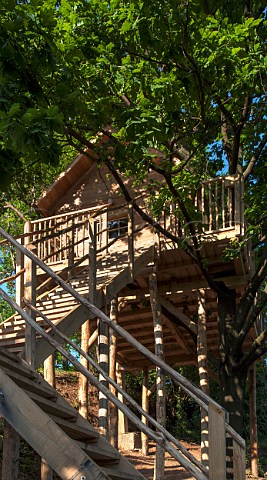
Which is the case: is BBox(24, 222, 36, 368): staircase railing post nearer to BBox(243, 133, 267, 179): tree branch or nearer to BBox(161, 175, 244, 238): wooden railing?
BBox(161, 175, 244, 238): wooden railing

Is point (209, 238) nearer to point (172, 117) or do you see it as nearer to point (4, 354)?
point (172, 117)

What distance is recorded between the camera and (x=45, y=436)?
20.0 ft

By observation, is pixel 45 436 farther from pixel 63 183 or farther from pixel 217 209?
pixel 63 183

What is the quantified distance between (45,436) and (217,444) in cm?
152

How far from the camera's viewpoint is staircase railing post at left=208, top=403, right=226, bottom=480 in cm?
603

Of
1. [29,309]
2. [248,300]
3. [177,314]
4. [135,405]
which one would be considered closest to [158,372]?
[177,314]

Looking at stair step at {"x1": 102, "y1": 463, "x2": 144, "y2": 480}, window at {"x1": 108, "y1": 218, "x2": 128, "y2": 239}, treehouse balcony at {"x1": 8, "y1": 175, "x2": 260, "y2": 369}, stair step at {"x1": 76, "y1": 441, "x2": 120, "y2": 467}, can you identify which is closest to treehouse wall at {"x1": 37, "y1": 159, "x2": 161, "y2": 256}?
window at {"x1": 108, "y1": 218, "x2": 128, "y2": 239}

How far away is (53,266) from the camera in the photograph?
16.0m

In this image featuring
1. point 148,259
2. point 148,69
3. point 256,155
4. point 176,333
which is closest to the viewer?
point 148,69

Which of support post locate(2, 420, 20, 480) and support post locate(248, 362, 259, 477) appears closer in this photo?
support post locate(2, 420, 20, 480)

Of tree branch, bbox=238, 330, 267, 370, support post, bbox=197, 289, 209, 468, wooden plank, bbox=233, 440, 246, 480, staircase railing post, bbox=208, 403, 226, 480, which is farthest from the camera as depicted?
support post, bbox=197, 289, 209, 468

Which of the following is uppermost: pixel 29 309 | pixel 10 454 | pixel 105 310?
pixel 105 310

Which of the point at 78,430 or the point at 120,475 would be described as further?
the point at 78,430

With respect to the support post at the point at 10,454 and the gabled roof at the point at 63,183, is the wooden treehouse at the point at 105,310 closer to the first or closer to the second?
the gabled roof at the point at 63,183
